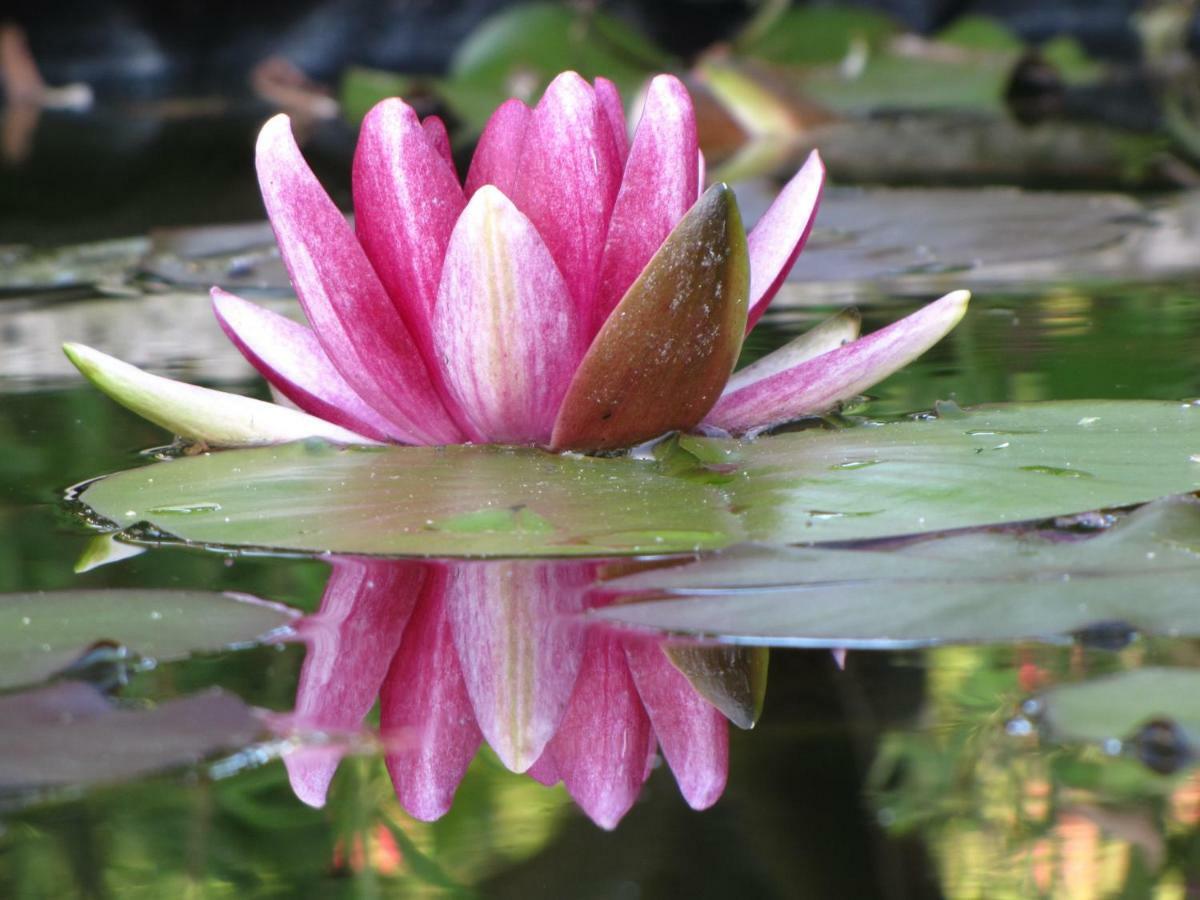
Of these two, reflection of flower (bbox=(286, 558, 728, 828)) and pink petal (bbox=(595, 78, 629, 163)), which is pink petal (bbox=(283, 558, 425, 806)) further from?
pink petal (bbox=(595, 78, 629, 163))

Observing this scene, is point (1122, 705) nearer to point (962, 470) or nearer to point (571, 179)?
point (962, 470)

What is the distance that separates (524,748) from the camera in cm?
67

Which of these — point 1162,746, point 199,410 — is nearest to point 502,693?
point 1162,746

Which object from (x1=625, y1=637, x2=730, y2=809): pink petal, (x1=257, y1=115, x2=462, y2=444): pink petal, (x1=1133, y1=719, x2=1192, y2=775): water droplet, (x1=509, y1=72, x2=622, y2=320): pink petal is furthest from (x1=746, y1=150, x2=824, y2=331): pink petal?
(x1=1133, y1=719, x2=1192, y2=775): water droplet

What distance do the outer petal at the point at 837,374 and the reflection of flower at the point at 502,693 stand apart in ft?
1.01

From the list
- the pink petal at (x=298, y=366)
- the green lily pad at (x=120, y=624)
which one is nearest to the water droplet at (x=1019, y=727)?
the green lily pad at (x=120, y=624)

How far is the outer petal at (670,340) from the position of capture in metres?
0.99

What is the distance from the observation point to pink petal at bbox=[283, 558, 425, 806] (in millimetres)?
648

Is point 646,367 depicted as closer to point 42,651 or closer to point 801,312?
point 42,651

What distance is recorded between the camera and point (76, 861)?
56 cm

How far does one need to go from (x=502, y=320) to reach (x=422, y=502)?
15 centimetres

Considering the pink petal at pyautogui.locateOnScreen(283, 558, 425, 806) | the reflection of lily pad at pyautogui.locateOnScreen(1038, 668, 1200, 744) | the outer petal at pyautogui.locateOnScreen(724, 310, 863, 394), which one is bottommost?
the outer petal at pyautogui.locateOnScreen(724, 310, 863, 394)

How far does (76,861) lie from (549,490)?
44 centimetres

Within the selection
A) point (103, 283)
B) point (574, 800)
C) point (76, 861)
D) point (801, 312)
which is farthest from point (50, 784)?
point (103, 283)
